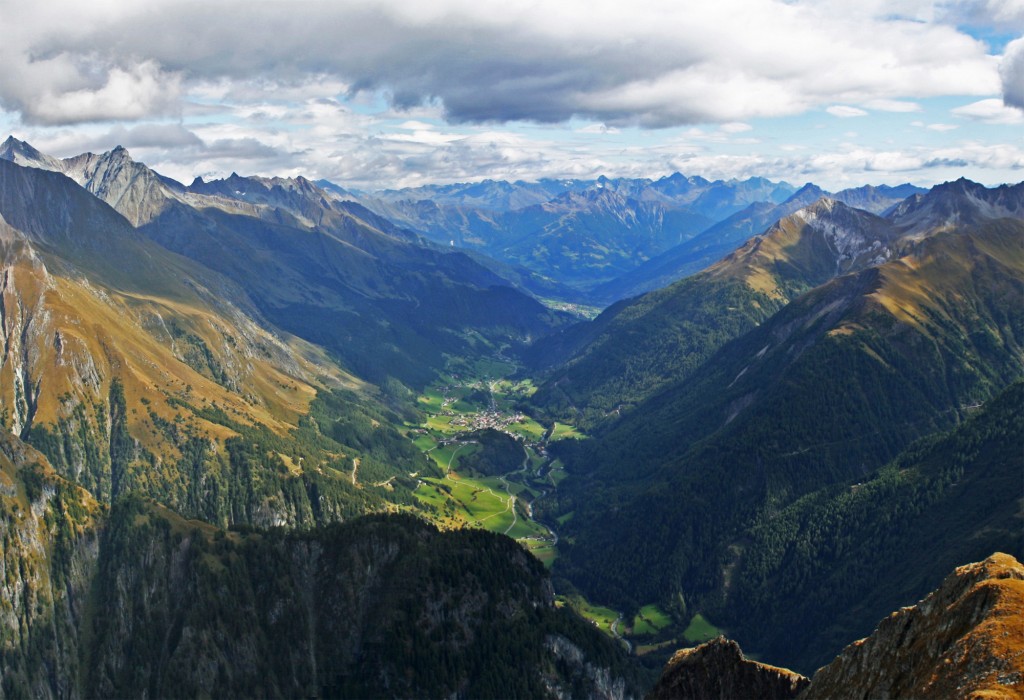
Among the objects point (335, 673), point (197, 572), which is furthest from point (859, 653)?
point (197, 572)

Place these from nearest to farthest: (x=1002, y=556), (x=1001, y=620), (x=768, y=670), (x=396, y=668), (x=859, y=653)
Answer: (x=1001, y=620), (x=1002, y=556), (x=859, y=653), (x=768, y=670), (x=396, y=668)

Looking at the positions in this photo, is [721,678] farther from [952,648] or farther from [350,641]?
[350,641]

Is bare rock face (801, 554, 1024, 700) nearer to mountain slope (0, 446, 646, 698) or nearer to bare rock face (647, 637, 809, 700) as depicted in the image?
bare rock face (647, 637, 809, 700)

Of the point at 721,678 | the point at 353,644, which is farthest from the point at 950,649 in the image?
the point at 353,644

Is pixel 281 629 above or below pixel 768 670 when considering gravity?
below

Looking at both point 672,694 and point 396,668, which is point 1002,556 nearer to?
point 672,694

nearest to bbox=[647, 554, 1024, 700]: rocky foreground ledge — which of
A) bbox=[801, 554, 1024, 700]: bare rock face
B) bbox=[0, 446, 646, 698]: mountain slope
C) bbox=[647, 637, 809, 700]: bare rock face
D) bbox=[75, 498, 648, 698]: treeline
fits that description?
bbox=[801, 554, 1024, 700]: bare rock face

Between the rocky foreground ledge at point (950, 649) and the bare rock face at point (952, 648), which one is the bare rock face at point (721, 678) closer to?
the rocky foreground ledge at point (950, 649)
